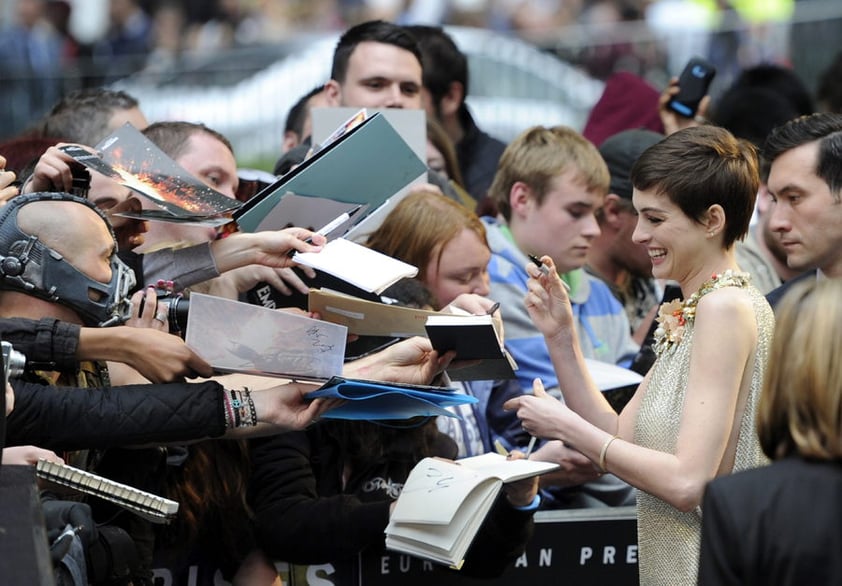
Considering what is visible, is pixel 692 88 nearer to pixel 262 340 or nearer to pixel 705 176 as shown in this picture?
pixel 705 176

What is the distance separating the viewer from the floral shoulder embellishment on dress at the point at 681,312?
397 centimetres

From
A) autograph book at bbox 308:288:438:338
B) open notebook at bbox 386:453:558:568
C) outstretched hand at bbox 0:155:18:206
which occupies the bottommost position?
open notebook at bbox 386:453:558:568

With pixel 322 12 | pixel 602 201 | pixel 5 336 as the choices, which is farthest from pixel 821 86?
pixel 322 12

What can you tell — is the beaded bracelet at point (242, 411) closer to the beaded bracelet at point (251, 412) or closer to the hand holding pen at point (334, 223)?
the beaded bracelet at point (251, 412)

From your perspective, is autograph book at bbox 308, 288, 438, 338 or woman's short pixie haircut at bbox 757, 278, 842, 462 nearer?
woman's short pixie haircut at bbox 757, 278, 842, 462

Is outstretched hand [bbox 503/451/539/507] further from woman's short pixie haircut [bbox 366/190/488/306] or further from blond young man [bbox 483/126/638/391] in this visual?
blond young man [bbox 483/126/638/391]

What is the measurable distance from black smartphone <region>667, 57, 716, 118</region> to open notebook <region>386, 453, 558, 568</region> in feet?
10.8

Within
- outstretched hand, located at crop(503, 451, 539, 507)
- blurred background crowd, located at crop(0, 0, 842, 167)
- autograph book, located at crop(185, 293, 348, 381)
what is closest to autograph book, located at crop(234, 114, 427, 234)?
autograph book, located at crop(185, 293, 348, 381)

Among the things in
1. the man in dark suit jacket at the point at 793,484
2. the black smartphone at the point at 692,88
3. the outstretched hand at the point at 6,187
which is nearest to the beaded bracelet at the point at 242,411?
the outstretched hand at the point at 6,187

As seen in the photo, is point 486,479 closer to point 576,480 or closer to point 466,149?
point 576,480

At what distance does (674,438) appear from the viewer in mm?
3973

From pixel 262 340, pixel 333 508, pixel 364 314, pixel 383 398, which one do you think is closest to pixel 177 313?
pixel 262 340

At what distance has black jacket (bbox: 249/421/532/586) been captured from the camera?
4.49m

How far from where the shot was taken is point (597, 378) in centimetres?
503
